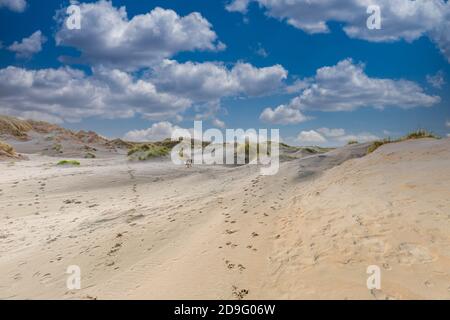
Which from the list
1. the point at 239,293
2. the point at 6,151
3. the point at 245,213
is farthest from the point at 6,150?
the point at 239,293

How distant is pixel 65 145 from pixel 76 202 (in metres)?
32.6

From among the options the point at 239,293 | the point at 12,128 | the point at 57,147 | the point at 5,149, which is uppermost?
the point at 12,128

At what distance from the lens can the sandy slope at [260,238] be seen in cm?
Result: 518

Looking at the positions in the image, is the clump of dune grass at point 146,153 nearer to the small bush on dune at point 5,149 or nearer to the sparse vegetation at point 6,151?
the sparse vegetation at point 6,151

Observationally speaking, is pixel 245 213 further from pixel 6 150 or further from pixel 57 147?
pixel 57 147

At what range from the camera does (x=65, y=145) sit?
145 ft

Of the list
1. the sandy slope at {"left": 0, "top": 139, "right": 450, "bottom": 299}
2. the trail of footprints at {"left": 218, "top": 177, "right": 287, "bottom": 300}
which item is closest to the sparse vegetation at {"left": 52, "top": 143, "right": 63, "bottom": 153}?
the sandy slope at {"left": 0, "top": 139, "right": 450, "bottom": 299}

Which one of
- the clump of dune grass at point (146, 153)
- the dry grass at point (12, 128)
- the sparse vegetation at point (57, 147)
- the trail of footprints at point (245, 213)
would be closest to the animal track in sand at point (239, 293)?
the trail of footprints at point (245, 213)

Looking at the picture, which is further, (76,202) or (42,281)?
Answer: (76,202)

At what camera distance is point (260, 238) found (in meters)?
7.53

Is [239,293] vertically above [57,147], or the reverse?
[57,147]

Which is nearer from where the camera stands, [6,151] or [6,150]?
[6,151]
